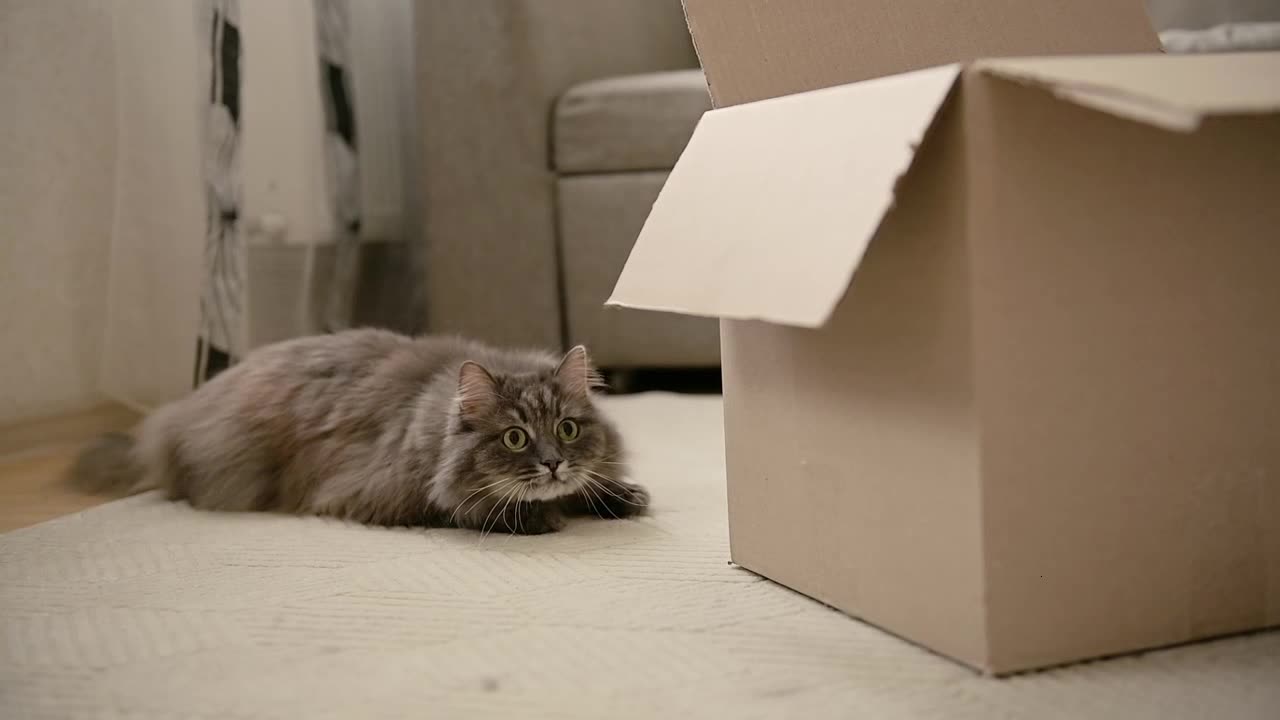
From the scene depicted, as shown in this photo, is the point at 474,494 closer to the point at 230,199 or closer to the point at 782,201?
the point at 782,201

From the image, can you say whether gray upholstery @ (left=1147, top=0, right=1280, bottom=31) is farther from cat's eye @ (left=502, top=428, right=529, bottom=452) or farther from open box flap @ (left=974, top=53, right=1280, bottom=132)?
open box flap @ (left=974, top=53, right=1280, bottom=132)

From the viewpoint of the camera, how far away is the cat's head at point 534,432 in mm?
1493

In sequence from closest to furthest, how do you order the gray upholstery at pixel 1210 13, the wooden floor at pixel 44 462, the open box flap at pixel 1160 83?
1. the open box flap at pixel 1160 83
2. the wooden floor at pixel 44 462
3. the gray upholstery at pixel 1210 13

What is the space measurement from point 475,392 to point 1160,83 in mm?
984

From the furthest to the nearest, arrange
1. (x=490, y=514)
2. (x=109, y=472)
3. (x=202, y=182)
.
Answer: (x=202, y=182) → (x=109, y=472) → (x=490, y=514)

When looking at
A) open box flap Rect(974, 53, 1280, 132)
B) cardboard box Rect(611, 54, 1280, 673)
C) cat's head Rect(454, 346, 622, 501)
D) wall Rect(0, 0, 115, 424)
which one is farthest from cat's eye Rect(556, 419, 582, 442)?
wall Rect(0, 0, 115, 424)

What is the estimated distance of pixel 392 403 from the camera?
1.68 metres

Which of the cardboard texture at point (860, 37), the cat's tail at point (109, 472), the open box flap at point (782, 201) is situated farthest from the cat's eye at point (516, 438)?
the cat's tail at point (109, 472)

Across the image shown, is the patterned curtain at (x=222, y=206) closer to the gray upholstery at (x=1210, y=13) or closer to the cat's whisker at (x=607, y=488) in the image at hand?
the cat's whisker at (x=607, y=488)

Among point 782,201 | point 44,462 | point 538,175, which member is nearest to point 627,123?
point 538,175

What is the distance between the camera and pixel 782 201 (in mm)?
949

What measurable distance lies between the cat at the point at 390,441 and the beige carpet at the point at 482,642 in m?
0.06

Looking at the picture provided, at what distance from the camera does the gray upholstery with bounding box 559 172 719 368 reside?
259 centimetres

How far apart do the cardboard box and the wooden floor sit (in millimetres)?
1198
